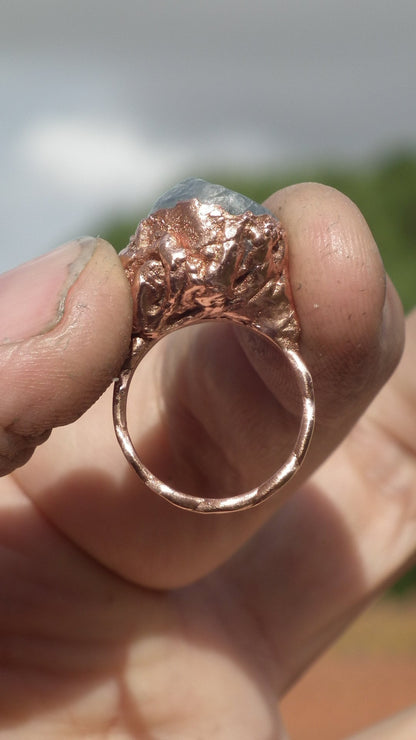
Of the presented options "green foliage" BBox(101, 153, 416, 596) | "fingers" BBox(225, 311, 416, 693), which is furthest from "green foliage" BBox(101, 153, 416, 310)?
"fingers" BBox(225, 311, 416, 693)

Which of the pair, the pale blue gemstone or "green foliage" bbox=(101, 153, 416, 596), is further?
"green foliage" bbox=(101, 153, 416, 596)

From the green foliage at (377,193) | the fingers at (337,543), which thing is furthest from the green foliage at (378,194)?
the fingers at (337,543)

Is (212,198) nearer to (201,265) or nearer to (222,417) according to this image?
(201,265)

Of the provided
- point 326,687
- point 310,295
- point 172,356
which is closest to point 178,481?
point 172,356

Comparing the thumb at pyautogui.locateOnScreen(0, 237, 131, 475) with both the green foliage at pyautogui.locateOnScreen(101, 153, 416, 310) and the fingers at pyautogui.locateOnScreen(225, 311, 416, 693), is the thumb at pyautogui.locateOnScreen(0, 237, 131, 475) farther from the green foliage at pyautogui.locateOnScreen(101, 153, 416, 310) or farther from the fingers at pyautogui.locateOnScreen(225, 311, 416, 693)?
the green foliage at pyautogui.locateOnScreen(101, 153, 416, 310)

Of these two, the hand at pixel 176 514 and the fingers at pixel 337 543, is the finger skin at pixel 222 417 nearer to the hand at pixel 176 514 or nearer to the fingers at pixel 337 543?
the hand at pixel 176 514

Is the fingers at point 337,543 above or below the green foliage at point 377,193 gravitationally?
Answer: above
